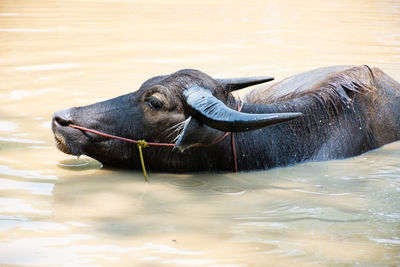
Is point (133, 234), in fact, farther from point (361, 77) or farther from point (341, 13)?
point (341, 13)

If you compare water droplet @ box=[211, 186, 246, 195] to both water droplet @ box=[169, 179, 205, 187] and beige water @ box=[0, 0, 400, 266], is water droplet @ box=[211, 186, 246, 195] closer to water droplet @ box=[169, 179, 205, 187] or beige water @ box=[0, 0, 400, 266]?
beige water @ box=[0, 0, 400, 266]

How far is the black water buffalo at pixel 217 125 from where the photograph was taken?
544 cm

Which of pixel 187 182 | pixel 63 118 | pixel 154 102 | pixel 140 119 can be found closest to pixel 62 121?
pixel 63 118

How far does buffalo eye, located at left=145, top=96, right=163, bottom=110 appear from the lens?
5648 millimetres

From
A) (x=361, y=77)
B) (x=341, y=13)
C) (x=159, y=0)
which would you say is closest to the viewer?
(x=361, y=77)

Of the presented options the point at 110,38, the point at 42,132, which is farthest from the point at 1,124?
the point at 110,38

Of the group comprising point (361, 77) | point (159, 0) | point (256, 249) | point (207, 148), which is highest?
point (159, 0)

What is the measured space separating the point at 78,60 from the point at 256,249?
24.8 feet

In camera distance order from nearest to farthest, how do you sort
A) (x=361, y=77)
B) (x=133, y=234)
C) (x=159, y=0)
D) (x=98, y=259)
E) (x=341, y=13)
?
(x=98, y=259) < (x=133, y=234) < (x=361, y=77) < (x=341, y=13) < (x=159, y=0)

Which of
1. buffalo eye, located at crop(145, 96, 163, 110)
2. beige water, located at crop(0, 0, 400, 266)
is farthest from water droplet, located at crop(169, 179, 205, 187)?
buffalo eye, located at crop(145, 96, 163, 110)

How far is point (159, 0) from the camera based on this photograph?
2091cm

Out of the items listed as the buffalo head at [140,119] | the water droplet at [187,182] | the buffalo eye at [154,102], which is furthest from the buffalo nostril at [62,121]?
the water droplet at [187,182]

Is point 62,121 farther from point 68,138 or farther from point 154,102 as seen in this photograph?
point 154,102

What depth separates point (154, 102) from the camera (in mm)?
5660
